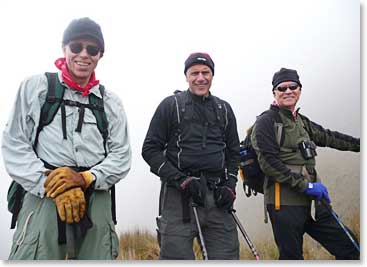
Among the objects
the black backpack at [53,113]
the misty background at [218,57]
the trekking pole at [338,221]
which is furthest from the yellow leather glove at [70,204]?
the trekking pole at [338,221]

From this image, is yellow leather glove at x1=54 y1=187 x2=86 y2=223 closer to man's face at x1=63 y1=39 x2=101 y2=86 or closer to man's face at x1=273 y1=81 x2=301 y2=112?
man's face at x1=63 y1=39 x2=101 y2=86

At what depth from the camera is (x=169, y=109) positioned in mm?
3174

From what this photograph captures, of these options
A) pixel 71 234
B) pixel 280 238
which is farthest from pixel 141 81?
pixel 280 238

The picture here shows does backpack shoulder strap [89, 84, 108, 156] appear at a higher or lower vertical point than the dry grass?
higher

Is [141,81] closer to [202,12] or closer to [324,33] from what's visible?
[202,12]

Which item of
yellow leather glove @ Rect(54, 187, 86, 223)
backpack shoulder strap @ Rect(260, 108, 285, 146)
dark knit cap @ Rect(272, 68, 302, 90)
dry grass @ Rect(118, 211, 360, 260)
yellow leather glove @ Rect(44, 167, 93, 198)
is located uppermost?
dark knit cap @ Rect(272, 68, 302, 90)

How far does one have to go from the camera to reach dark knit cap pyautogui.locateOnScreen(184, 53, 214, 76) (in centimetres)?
326

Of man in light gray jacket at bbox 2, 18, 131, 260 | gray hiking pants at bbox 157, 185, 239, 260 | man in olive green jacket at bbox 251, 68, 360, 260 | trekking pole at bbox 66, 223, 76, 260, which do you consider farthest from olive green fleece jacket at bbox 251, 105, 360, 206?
trekking pole at bbox 66, 223, 76, 260

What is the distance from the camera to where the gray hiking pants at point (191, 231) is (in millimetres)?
3035

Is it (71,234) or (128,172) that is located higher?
(128,172)

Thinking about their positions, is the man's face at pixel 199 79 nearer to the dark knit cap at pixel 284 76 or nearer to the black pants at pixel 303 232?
the dark knit cap at pixel 284 76

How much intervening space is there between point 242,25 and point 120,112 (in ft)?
3.75

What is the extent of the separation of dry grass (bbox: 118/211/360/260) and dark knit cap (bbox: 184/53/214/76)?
124 cm

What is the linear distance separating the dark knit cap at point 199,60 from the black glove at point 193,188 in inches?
31.9
